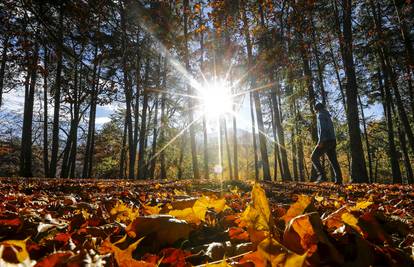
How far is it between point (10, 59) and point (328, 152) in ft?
25.7

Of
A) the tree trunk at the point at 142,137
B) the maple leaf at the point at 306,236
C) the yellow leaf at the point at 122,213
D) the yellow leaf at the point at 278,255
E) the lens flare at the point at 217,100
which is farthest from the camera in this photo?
the lens flare at the point at 217,100

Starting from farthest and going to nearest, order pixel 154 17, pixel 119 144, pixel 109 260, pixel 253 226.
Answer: pixel 119 144 < pixel 154 17 < pixel 253 226 < pixel 109 260

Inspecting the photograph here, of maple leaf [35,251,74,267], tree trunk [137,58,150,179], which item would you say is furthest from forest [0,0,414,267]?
tree trunk [137,58,150,179]

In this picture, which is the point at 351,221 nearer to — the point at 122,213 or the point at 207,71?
the point at 122,213

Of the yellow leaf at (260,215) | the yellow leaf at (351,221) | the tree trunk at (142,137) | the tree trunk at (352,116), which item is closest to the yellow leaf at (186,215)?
the yellow leaf at (260,215)

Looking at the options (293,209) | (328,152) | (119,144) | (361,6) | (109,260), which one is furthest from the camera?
(119,144)

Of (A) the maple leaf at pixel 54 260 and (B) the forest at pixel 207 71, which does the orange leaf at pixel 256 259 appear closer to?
(A) the maple leaf at pixel 54 260

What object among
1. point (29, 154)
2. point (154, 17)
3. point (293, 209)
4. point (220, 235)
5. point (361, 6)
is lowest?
point (220, 235)

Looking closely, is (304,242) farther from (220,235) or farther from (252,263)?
(220,235)

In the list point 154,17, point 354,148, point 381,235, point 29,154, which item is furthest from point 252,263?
point 29,154

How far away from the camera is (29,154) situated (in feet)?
42.2

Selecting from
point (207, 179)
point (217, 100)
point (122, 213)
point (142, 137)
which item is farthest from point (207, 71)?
point (122, 213)

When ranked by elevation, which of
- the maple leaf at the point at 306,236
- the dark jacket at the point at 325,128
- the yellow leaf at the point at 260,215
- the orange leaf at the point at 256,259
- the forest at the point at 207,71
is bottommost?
the orange leaf at the point at 256,259

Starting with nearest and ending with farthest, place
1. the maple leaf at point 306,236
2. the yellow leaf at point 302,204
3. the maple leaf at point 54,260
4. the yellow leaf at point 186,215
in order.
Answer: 1. the maple leaf at point 54,260
2. the maple leaf at point 306,236
3. the yellow leaf at point 302,204
4. the yellow leaf at point 186,215
